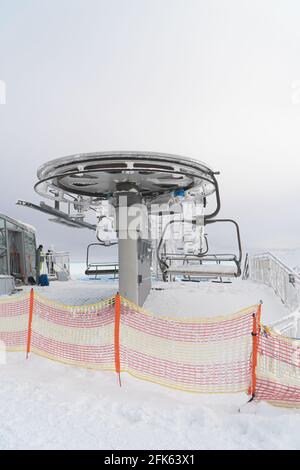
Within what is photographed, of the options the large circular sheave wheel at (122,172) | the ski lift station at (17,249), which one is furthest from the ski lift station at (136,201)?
the ski lift station at (17,249)

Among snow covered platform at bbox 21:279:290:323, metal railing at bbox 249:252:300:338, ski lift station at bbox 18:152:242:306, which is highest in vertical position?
ski lift station at bbox 18:152:242:306

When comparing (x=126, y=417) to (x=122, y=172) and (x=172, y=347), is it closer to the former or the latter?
(x=172, y=347)

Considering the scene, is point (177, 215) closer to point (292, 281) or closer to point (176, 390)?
point (292, 281)

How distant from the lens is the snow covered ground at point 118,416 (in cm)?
380

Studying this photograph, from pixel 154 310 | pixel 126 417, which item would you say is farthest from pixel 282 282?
pixel 126 417

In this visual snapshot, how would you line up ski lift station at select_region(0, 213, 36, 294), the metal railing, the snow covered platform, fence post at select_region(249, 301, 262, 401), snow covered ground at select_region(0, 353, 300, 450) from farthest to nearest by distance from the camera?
ski lift station at select_region(0, 213, 36, 294) < the snow covered platform < the metal railing < fence post at select_region(249, 301, 262, 401) < snow covered ground at select_region(0, 353, 300, 450)

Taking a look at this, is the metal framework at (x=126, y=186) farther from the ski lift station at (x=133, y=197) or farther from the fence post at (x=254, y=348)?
the fence post at (x=254, y=348)

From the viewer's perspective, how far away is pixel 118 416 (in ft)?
14.7

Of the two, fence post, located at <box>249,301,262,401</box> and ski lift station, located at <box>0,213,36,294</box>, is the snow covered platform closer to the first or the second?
ski lift station, located at <box>0,213,36,294</box>

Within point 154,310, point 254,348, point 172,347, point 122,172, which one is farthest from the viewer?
point 154,310

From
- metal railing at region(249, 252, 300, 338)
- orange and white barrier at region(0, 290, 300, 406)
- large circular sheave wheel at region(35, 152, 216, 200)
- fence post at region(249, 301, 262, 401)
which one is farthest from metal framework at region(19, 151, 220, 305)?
fence post at region(249, 301, 262, 401)

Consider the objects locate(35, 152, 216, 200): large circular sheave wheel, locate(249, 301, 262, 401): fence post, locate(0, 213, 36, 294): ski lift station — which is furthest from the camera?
locate(0, 213, 36, 294): ski lift station

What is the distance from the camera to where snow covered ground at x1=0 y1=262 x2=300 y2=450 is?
3805mm
